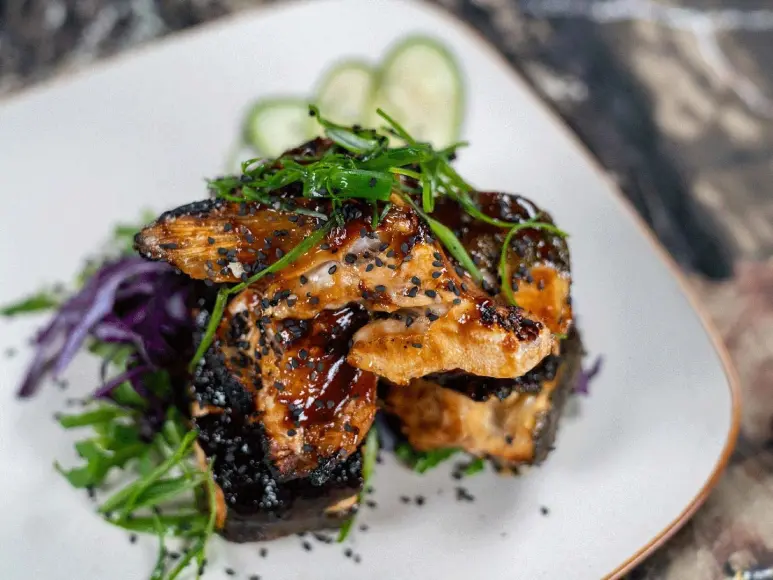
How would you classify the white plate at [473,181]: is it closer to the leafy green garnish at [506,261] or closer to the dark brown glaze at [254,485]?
the dark brown glaze at [254,485]

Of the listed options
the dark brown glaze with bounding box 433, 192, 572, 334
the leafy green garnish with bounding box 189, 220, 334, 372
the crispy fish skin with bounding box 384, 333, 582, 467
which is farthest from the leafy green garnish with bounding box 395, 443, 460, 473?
the leafy green garnish with bounding box 189, 220, 334, 372

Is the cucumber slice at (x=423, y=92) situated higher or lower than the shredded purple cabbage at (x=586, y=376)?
higher

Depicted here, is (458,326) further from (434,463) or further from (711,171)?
(711,171)

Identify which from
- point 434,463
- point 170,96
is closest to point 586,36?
point 170,96

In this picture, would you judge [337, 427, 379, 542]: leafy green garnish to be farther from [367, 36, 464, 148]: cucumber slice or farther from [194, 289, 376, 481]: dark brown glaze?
[367, 36, 464, 148]: cucumber slice

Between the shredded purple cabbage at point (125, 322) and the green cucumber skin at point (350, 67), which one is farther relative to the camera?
the green cucumber skin at point (350, 67)

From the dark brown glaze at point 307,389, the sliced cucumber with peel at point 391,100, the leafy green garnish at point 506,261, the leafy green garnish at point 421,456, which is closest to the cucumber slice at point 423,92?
the sliced cucumber with peel at point 391,100
